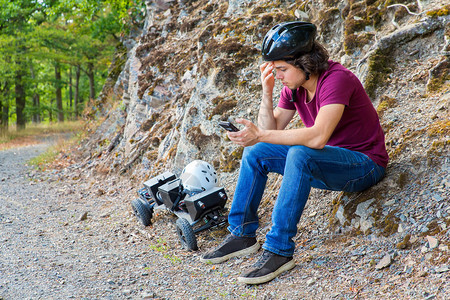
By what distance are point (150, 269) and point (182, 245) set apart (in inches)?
23.8

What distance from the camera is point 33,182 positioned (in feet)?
35.8

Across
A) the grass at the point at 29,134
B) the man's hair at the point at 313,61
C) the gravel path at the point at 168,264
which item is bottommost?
the grass at the point at 29,134

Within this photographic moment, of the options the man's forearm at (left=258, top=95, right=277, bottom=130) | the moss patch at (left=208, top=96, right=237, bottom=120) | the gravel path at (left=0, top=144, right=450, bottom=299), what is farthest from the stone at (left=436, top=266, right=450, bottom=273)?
the moss patch at (left=208, top=96, right=237, bottom=120)

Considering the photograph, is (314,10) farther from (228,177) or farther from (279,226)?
(279,226)

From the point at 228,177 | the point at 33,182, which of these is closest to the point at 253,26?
the point at 228,177

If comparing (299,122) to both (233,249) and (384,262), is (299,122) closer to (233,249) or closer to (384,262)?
(233,249)

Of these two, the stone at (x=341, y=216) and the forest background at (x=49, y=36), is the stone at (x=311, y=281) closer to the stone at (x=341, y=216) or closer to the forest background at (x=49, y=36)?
the stone at (x=341, y=216)

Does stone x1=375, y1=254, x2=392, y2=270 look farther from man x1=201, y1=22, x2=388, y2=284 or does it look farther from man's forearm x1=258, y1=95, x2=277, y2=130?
man's forearm x1=258, y1=95, x2=277, y2=130

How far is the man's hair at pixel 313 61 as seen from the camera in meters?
3.59

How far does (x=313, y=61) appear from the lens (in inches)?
141

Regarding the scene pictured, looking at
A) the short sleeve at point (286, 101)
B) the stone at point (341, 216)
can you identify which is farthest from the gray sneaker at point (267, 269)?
the short sleeve at point (286, 101)

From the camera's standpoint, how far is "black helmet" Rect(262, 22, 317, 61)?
11.9 ft

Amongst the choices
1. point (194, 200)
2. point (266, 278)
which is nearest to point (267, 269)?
point (266, 278)

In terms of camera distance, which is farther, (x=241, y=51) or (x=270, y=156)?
(x=241, y=51)
